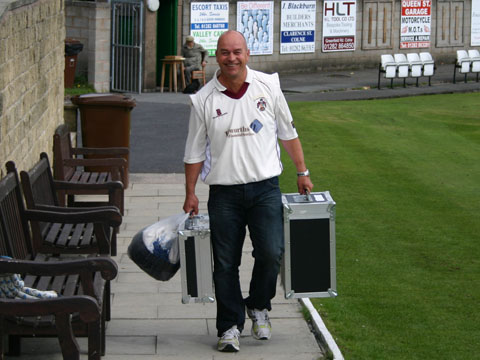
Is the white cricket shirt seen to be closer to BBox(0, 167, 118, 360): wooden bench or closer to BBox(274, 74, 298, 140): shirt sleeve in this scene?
BBox(274, 74, 298, 140): shirt sleeve

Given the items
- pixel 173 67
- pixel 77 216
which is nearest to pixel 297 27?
pixel 173 67

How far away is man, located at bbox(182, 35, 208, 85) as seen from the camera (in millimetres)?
27562

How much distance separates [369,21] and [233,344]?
29.8m

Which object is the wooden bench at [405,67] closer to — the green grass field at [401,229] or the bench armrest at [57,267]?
the green grass field at [401,229]

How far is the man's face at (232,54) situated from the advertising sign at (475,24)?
111 ft

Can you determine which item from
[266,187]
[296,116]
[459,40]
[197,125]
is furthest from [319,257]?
[459,40]

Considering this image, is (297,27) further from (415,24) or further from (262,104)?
(262,104)

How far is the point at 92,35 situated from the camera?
85.7 ft

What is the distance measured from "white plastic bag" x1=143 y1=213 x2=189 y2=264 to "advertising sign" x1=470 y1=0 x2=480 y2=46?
111 feet

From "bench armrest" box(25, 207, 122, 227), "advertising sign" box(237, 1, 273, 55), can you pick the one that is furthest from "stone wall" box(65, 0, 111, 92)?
"bench armrest" box(25, 207, 122, 227)

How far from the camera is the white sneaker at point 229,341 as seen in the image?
673cm

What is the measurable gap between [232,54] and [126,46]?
20.6 m

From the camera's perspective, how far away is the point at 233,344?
672 cm

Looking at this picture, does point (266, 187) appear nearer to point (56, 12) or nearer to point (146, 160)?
point (56, 12)
